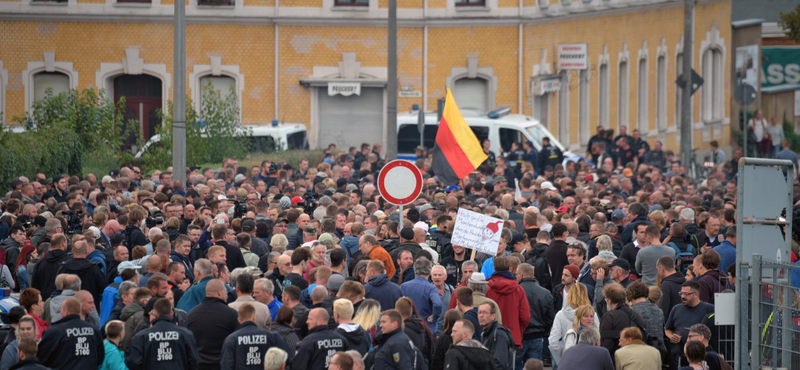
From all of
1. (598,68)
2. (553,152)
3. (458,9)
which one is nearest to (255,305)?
(553,152)

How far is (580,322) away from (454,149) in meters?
7.83

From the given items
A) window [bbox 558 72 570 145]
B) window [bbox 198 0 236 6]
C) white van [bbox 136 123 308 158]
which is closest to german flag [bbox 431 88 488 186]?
white van [bbox 136 123 308 158]

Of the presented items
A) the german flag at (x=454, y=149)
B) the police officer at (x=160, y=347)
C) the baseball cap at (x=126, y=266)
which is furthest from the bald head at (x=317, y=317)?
the german flag at (x=454, y=149)

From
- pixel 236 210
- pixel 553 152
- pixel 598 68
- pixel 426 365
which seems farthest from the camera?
pixel 598 68

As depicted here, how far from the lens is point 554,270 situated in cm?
1524

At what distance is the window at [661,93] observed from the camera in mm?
48312

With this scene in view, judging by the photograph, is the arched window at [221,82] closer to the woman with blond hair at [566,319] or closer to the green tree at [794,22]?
the green tree at [794,22]

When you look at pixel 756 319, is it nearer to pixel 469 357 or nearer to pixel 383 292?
pixel 469 357

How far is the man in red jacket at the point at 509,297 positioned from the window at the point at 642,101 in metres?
34.5

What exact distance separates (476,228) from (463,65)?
24.4 m

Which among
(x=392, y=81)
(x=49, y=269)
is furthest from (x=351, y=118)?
(x=49, y=269)

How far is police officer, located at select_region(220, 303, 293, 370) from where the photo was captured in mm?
10914

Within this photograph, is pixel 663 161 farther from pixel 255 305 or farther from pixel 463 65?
pixel 255 305

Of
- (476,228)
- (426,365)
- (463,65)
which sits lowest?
(426,365)
